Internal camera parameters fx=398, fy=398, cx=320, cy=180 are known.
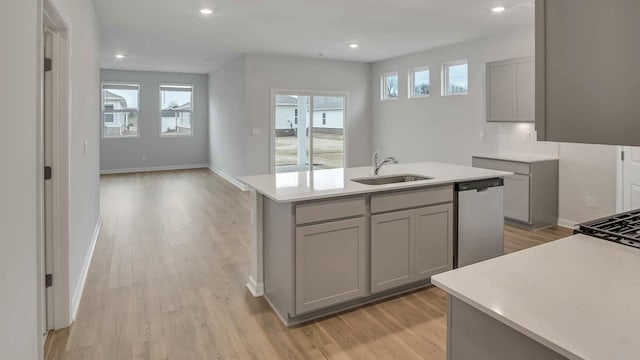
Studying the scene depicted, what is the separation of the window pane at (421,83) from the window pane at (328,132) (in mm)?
1587

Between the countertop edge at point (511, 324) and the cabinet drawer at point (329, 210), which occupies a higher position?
the cabinet drawer at point (329, 210)

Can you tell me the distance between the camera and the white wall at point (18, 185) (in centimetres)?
137

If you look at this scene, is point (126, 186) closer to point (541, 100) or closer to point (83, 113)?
point (83, 113)

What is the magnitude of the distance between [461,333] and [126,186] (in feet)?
27.9

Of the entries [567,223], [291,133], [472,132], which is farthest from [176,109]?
[567,223]

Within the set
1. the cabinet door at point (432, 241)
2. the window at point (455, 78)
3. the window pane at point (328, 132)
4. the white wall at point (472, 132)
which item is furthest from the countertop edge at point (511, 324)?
the window pane at point (328, 132)

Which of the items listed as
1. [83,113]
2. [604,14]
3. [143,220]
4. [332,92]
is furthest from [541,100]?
[332,92]

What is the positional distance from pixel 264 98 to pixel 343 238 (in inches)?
205

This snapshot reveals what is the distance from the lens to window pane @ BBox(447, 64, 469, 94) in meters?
6.54

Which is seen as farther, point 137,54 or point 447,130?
point 137,54

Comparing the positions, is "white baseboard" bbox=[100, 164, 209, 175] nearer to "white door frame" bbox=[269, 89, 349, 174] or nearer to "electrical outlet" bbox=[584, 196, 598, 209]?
"white door frame" bbox=[269, 89, 349, 174]

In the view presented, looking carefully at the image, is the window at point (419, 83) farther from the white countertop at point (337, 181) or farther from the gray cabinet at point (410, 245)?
the gray cabinet at point (410, 245)

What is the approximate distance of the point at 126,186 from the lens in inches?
331

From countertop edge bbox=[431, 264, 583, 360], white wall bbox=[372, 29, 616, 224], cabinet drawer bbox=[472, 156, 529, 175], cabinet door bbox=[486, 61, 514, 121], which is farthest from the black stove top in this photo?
cabinet door bbox=[486, 61, 514, 121]
